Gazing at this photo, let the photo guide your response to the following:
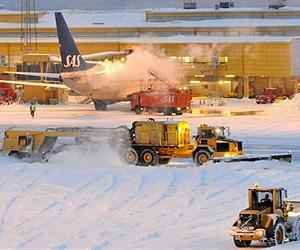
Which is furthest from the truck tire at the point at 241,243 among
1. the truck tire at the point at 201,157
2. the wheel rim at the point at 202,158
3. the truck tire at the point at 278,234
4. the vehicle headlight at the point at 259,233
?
the wheel rim at the point at 202,158

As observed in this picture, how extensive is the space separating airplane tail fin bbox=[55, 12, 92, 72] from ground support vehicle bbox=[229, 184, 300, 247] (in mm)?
60163

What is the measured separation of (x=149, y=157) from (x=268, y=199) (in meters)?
19.5

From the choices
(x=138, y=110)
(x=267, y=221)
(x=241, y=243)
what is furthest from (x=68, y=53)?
(x=267, y=221)

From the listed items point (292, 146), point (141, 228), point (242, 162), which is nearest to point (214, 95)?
point (292, 146)

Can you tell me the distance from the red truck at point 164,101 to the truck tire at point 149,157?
3275cm

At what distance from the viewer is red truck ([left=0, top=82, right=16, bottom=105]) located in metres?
103

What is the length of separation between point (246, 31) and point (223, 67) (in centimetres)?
805

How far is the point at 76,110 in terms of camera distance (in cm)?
8688

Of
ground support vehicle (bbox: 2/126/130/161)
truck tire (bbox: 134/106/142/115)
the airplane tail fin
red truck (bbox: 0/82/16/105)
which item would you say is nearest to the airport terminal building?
A: red truck (bbox: 0/82/16/105)

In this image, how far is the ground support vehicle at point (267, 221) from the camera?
81.4ft

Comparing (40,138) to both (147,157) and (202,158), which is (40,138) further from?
(202,158)

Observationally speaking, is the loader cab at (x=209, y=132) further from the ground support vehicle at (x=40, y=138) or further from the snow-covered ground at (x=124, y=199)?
the ground support vehicle at (x=40, y=138)

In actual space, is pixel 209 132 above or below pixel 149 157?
above

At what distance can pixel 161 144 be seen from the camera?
148ft
